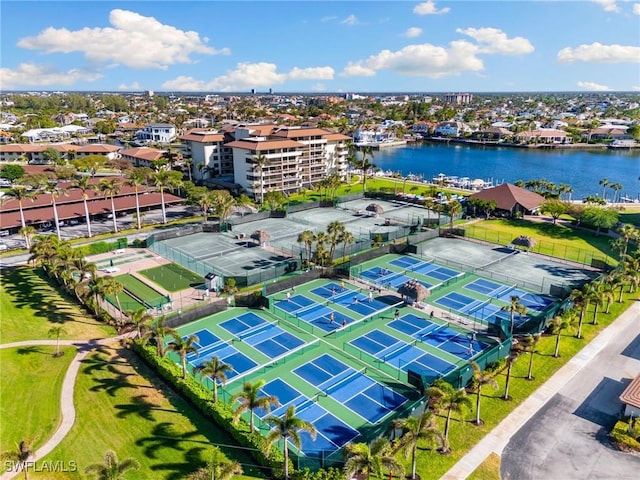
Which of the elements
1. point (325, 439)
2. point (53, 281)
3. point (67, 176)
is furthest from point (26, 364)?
point (67, 176)

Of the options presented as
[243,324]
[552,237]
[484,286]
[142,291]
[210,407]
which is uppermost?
[552,237]

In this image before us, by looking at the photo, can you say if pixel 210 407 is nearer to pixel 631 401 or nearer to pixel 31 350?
pixel 31 350

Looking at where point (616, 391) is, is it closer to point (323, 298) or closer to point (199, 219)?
point (323, 298)

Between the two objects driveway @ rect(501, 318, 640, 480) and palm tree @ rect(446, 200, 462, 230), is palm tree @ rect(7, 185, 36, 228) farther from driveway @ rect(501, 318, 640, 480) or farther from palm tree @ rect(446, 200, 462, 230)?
driveway @ rect(501, 318, 640, 480)

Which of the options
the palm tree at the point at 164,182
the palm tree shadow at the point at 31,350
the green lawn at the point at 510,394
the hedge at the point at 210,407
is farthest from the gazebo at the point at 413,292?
the palm tree at the point at 164,182

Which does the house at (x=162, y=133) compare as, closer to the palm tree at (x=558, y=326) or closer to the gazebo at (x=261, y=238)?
the gazebo at (x=261, y=238)

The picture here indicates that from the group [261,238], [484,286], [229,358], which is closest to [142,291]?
[229,358]
